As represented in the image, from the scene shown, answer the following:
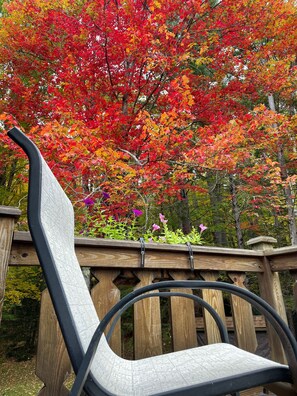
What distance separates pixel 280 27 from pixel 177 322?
748cm

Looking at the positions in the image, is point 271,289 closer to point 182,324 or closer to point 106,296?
point 182,324

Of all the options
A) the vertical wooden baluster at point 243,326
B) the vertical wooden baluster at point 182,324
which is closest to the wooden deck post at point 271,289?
the vertical wooden baluster at point 243,326

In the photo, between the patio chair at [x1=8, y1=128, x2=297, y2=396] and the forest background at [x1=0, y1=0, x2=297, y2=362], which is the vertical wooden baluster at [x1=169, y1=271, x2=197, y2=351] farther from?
the forest background at [x1=0, y1=0, x2=297, y2=362]

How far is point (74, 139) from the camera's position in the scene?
313cm

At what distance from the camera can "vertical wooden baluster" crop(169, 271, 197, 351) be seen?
1293mm

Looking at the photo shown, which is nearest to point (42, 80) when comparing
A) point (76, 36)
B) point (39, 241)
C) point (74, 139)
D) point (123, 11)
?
point (76, 36)

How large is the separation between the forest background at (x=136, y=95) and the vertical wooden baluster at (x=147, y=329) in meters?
1.48

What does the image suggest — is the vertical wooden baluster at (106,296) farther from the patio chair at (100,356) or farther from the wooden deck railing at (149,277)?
the patio chair at (100,356)

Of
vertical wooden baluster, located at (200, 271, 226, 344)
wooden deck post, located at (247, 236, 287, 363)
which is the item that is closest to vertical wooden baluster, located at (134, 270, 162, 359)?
vertical wooden baluster, located at (200, 271, 226, 344)

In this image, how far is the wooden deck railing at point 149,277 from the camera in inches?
38.8

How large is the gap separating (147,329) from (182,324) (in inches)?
7.6

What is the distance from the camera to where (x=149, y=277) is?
134cm

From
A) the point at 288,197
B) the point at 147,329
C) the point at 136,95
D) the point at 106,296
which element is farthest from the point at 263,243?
the point at 288,197

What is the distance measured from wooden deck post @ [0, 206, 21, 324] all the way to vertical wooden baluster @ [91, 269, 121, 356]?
39 cm
